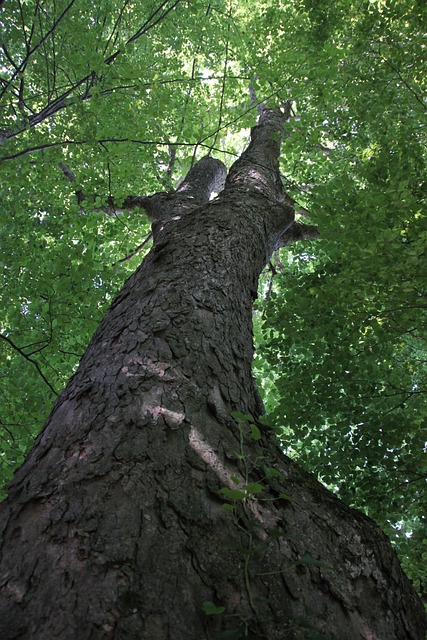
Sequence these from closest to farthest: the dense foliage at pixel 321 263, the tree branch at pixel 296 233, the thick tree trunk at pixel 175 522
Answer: the thick tree trunk at pixel 175 522, the dense foliage at pixel 321 263, the tree branch at pixel 296 233

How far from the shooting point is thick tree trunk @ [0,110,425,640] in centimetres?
98

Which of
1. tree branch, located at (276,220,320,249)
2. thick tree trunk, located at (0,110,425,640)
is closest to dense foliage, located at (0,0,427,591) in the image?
tree branch, located at (276,220,320,249)

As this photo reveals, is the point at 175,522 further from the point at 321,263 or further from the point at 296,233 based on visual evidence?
the point at 296,233

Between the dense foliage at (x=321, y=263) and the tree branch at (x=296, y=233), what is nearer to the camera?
the dense foliage at (x=321, y=263)

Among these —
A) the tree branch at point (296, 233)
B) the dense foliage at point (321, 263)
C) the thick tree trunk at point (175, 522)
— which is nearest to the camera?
the thick tree trunk at point (175, 522)

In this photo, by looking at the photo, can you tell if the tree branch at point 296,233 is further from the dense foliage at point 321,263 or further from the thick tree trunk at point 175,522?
the thick tree trunk at point 175,522

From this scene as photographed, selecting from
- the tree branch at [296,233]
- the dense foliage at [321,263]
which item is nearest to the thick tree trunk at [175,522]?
the dense foliage at [321,263]

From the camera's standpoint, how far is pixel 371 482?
10.7ft

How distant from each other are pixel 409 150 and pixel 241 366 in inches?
135

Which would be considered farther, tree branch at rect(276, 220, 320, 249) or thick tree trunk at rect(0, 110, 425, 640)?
tree branch at rect(276, 220, 320, 249)

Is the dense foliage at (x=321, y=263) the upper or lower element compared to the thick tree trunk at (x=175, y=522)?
upper

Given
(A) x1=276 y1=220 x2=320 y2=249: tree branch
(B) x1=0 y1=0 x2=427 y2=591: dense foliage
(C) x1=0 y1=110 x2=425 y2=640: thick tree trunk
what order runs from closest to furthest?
(C) x1=0 y1=110 x2=425 y2=640: thick tree trunk → (B) x1=0 y1=0 x2=427 y2=591: dense foliage → (A) x1=276 y1=220 x2=320 y2=249: tree branch

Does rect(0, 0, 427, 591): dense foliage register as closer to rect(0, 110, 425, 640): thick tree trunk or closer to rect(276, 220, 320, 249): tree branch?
rect(276, 220, 320, 249): tree branch

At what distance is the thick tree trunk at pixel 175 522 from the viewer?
982 millimetres
